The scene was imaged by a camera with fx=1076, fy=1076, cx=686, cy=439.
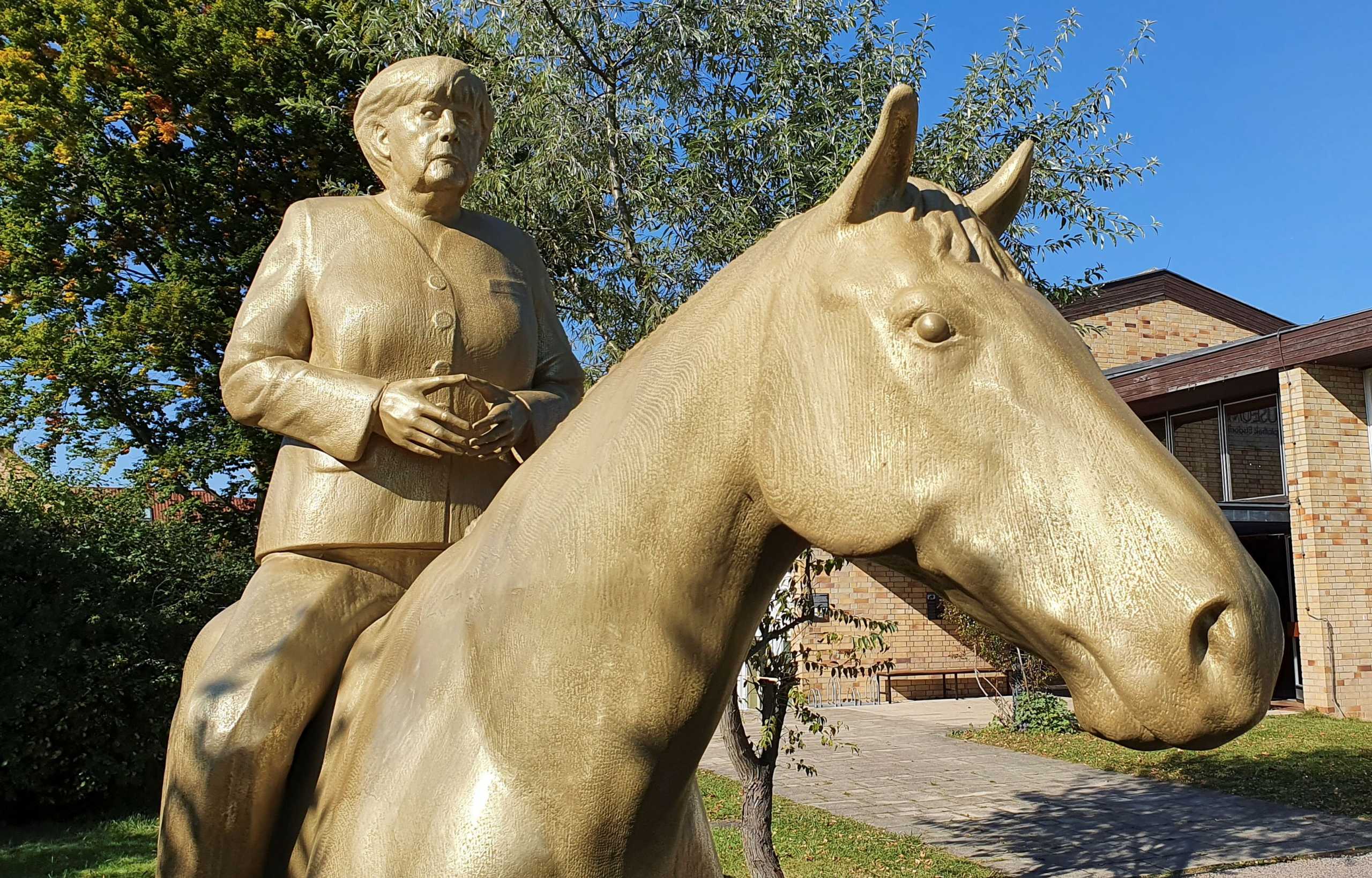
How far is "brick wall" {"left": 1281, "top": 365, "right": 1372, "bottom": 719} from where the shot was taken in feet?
50.5

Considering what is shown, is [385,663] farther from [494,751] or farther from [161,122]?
[161,122]

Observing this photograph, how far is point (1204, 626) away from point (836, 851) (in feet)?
27.6

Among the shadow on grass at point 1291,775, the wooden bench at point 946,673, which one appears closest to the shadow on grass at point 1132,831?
the shadow on grass at point 1291,775

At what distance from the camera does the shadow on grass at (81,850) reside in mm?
8570

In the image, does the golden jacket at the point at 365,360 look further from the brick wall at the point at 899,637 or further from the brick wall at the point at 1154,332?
the brick wall at the point at 1154,332

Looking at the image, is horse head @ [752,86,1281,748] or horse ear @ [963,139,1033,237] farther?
horse ear @ [963,139,1033,237]

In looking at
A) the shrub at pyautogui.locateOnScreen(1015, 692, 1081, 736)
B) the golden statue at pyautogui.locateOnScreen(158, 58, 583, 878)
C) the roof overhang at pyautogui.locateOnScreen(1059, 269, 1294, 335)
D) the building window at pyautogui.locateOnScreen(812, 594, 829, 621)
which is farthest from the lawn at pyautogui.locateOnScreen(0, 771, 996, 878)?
the roof overhang at pyautogui.locateOnScreen(1059, 269, 1294, 335)

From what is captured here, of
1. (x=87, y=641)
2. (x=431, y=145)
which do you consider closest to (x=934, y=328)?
(x=431, y=145)

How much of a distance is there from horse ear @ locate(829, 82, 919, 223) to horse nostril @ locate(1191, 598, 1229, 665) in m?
0.59

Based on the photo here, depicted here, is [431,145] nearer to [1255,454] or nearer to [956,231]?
[956,231]

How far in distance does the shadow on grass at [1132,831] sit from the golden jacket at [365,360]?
7457mm

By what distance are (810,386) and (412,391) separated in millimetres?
787

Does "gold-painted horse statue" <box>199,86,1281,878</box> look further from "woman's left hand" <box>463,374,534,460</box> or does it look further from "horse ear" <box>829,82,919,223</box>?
"woman's left hand" <box>463,374,534,460</box>

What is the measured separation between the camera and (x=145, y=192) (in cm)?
1573
